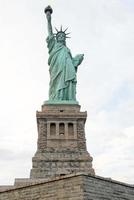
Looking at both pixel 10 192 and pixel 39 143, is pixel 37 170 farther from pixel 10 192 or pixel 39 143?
pixel 10 192

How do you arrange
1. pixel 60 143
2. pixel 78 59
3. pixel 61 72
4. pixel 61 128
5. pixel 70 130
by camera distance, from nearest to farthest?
pixel 60 143, pixel 70 130, pixel 61 128, pixel 61 72, pixel 78 59

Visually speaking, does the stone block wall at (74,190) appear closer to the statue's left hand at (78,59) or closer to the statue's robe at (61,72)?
the statue's robe at (61,72)

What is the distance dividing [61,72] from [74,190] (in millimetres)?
30862

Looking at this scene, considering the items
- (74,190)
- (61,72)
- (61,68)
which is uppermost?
(61,68)

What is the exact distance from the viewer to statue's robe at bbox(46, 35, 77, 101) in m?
42.8

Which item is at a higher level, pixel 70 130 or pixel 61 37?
pixel 61 37

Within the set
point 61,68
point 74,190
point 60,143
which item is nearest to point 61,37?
point 61,68

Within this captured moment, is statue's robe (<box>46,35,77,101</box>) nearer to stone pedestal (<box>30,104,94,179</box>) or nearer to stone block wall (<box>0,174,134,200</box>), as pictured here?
stone pedestal (<box>30,104,94,179</box>)

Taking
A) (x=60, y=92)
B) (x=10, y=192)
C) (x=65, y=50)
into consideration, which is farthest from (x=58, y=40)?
(x=10, y=192)

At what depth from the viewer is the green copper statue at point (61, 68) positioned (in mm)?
42781

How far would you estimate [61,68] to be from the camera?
43.4 m

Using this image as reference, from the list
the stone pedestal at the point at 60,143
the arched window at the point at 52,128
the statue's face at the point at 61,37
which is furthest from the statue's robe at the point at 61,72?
the arched window at the point at 52,128

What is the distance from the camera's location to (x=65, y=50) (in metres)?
44.7

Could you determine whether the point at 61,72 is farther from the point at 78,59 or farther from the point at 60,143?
the point at 60,143
